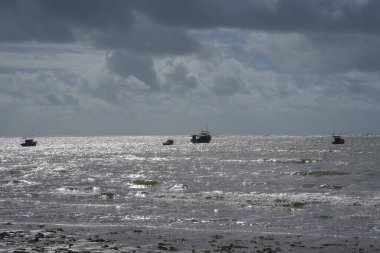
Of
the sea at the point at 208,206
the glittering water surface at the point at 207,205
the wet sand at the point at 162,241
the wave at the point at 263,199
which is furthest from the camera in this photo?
the wave at the point at 263,199

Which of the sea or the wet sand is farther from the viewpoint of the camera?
the sea

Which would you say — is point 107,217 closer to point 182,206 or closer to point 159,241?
point 182,206

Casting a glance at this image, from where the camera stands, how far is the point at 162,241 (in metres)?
22.2

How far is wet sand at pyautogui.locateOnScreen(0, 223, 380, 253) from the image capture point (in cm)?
2033

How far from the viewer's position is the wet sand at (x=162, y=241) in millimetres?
20328

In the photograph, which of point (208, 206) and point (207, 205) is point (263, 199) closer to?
point (207, 205)

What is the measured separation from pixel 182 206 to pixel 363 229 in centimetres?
1276

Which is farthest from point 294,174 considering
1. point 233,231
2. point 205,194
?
point 233,231

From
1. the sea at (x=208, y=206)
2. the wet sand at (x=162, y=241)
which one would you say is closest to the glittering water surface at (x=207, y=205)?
the sea at (x=208, y=206)

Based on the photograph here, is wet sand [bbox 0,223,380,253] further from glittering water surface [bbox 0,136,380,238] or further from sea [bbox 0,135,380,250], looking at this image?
glittering water surface [bbox 0,136,380,238]

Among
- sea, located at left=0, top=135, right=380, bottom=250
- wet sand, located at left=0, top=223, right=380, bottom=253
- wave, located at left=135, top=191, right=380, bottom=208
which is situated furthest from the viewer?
wave, located at left=135, top=191, right=380, bottom=208

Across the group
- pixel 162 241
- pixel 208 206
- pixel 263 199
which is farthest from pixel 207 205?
pixel 162 241

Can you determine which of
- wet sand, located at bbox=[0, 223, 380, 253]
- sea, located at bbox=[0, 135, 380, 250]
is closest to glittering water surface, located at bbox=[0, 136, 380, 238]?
sea, located at bbox=[0, 135, 380, 250]

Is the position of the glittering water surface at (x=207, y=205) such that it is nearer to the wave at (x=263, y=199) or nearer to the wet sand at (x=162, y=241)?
the wave at (x=263, y=199)
